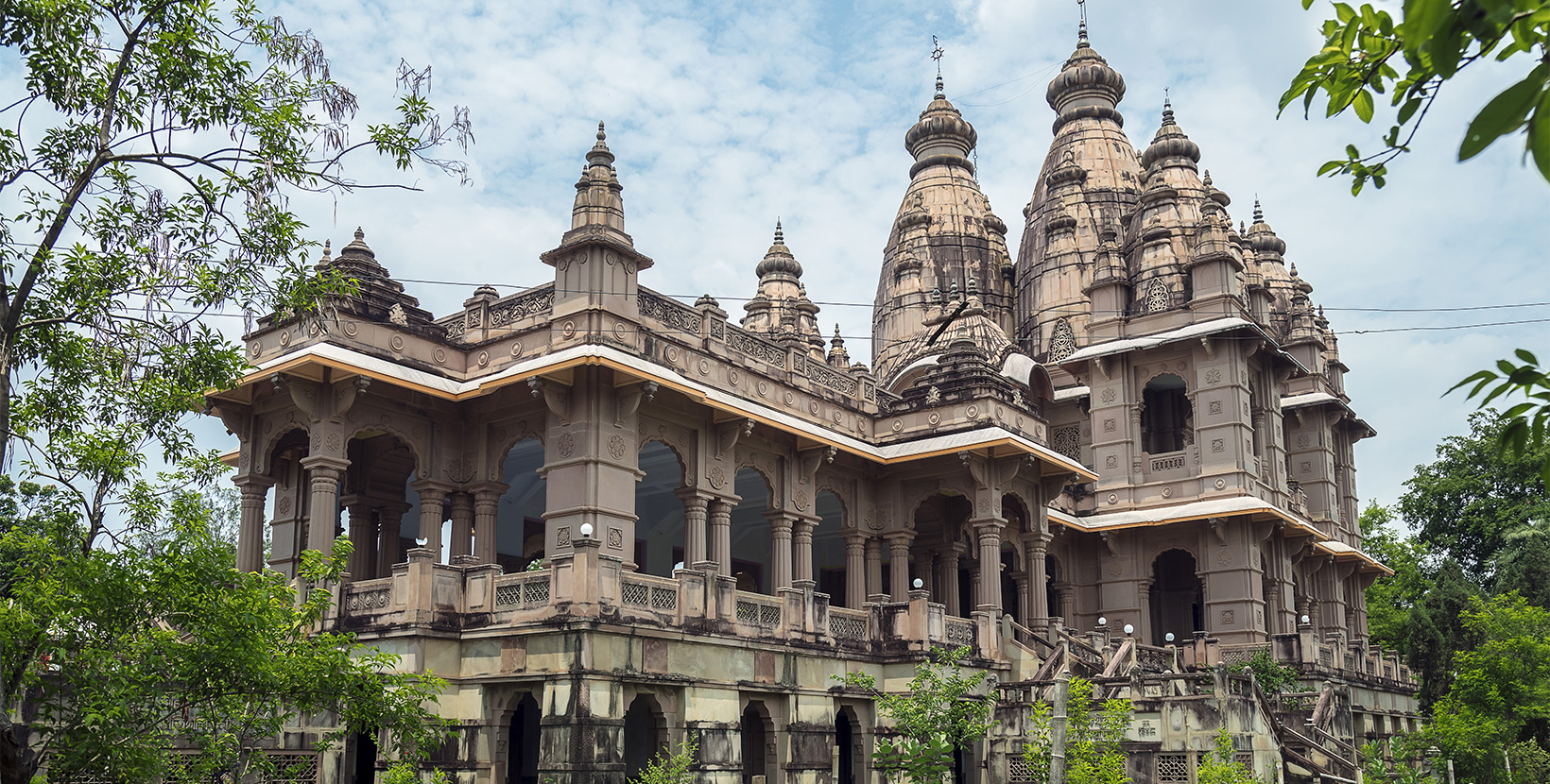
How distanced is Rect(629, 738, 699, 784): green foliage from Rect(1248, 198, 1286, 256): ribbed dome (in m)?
37.6

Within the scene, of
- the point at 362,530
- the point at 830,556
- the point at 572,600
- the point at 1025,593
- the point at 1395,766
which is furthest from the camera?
the point at 830,556

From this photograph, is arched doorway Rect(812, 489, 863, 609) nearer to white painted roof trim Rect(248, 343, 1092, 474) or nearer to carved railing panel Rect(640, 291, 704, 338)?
white painted roof trim Rect(248, 343, 1092, 474)

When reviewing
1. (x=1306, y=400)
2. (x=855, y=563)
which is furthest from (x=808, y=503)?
(x=1306, y=400)

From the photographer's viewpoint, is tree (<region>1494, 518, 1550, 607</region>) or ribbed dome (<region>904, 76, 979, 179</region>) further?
ribbed dome (<region>904, 76, 979, 179</region>)

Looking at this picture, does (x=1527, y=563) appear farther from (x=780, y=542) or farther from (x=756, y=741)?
(x=756, y=741)

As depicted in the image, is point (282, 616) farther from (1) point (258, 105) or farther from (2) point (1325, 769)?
(2) point (1325, 769)

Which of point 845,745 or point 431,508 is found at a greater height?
point 431,508

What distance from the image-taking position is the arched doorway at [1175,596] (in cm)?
3991

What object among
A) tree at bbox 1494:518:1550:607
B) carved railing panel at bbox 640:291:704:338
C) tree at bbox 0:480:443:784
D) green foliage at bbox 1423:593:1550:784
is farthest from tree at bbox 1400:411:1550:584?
tree at bbox 0:480:443:784

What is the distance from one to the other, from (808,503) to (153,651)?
15713mm

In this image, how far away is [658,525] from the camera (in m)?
33.1

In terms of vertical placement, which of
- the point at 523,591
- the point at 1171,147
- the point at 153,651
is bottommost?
the point at 153,651

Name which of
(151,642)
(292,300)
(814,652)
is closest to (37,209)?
(292,300)

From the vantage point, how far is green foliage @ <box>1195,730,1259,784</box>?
60.7 feet
